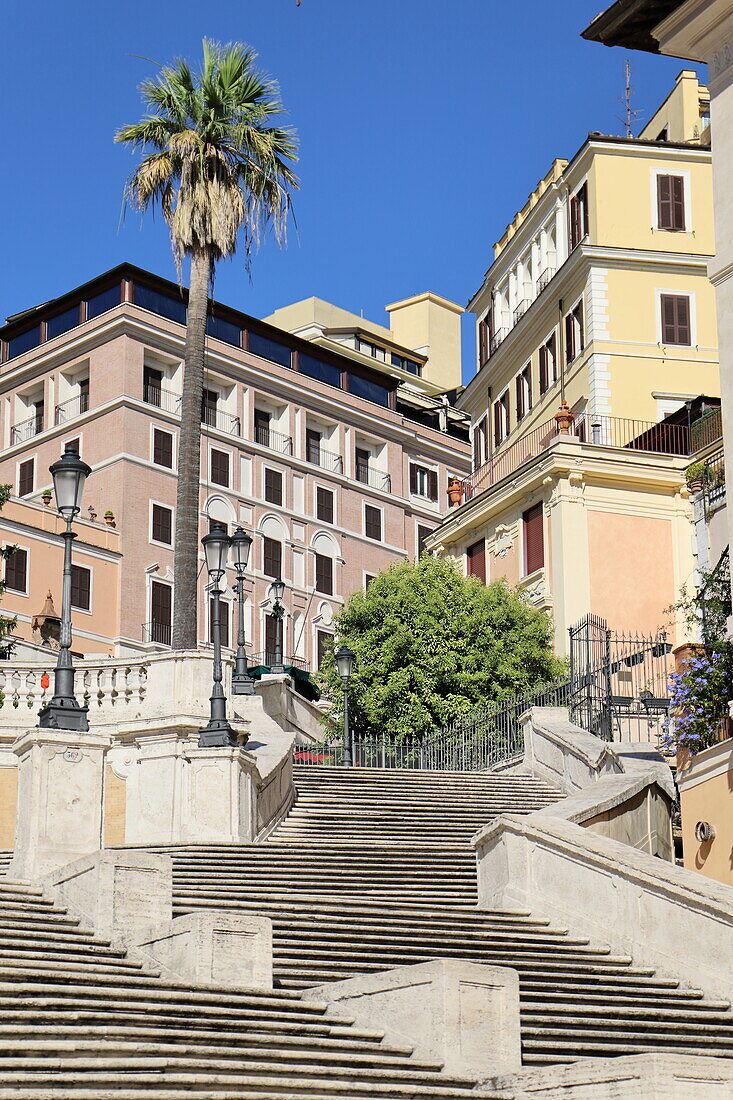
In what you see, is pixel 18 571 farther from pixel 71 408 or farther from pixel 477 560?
pixel 477 560

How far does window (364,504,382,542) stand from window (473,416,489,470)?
59.3 feet

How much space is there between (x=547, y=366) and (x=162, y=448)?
2111 cm

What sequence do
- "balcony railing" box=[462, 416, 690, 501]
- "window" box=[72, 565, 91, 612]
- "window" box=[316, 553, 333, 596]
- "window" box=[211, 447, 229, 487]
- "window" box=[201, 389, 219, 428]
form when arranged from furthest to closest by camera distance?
1. "window" box=[316, 553, 333, 596]
2. "window" box=[201, 389, 219, 428]
3. "window" box=[211, 447, 229, 487]
4. "window" box=[72, 565, 91, 612]
5. "balcony railing" box=[462, 416, 690, 501]

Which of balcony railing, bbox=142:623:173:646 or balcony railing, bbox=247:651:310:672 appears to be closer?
balcony railing, bbox=142:623:173:646

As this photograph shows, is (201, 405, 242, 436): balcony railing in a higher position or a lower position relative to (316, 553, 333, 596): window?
higher

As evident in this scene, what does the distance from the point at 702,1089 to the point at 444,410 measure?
3107 inches

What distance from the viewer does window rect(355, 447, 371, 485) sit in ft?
255

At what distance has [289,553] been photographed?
7175 centimetres

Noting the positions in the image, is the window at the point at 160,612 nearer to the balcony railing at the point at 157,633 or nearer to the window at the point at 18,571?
the balcony railing at the point at 157,633

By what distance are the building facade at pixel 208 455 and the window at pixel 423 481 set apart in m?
0.15

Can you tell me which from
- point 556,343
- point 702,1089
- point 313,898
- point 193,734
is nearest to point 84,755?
point 313,898

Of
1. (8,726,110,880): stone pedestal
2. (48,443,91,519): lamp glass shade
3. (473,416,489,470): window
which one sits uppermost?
(473,416,489,470): window

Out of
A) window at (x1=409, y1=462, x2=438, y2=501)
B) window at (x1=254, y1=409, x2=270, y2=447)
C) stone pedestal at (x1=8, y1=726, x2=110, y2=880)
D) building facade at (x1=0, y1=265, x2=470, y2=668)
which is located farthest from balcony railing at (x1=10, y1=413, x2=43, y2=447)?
stone pedestal at (x1=8, y1=726, x2=110, y2=880)

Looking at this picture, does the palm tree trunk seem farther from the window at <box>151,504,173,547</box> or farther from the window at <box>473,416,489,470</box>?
the window at <box>151,504,173,547</box>
